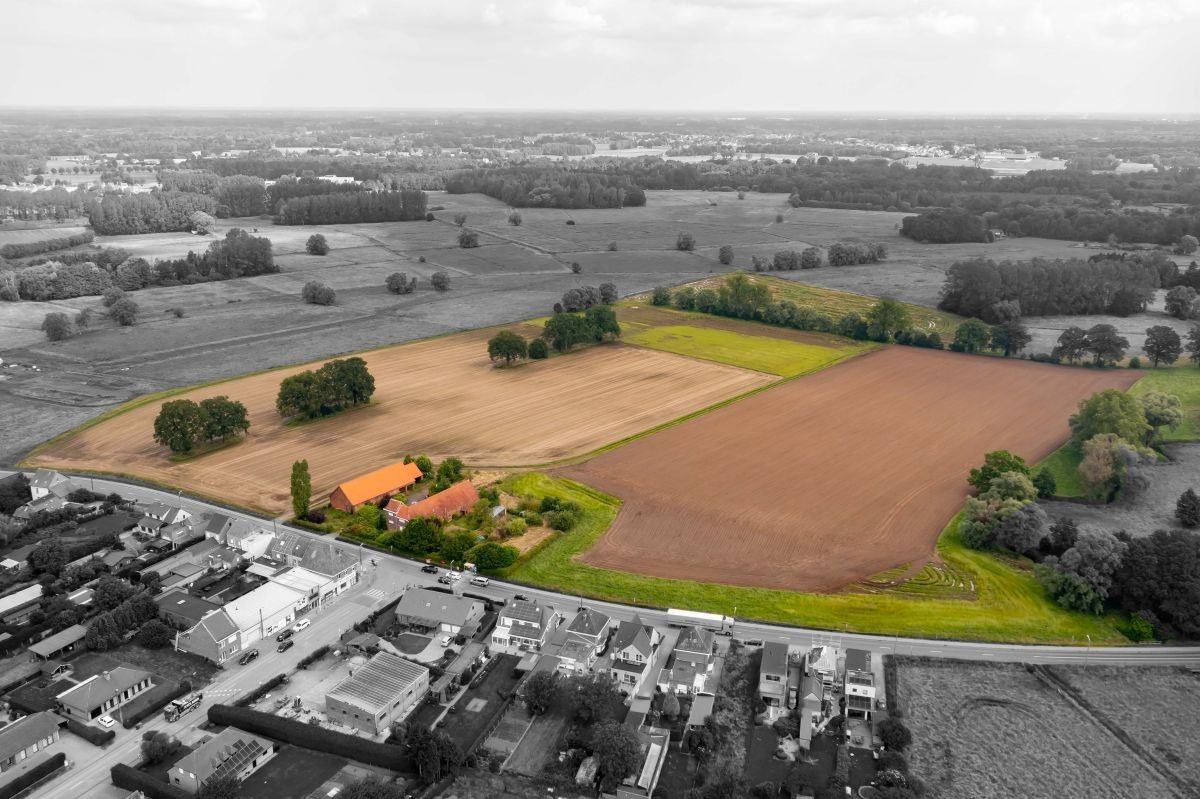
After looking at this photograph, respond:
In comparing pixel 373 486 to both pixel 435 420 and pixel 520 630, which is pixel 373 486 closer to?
Answer: pixel 435 420

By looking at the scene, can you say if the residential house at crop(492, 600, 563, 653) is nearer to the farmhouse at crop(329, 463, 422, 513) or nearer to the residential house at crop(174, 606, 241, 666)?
the residential house at crop(174, 606, 241, 666)

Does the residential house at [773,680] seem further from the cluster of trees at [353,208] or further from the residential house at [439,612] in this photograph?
the cluster of trees at [353,208]

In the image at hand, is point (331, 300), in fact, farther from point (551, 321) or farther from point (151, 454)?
point (151, 454)

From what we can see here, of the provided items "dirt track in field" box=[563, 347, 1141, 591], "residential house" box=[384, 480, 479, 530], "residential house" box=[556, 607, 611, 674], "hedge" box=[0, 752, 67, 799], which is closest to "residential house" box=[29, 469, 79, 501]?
"residential house" box=[384, 480, 479, 530]

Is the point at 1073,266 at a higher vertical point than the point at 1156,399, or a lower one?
higher

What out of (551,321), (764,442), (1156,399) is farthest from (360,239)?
(1156,399)

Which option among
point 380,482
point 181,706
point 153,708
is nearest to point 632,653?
point 181,706
